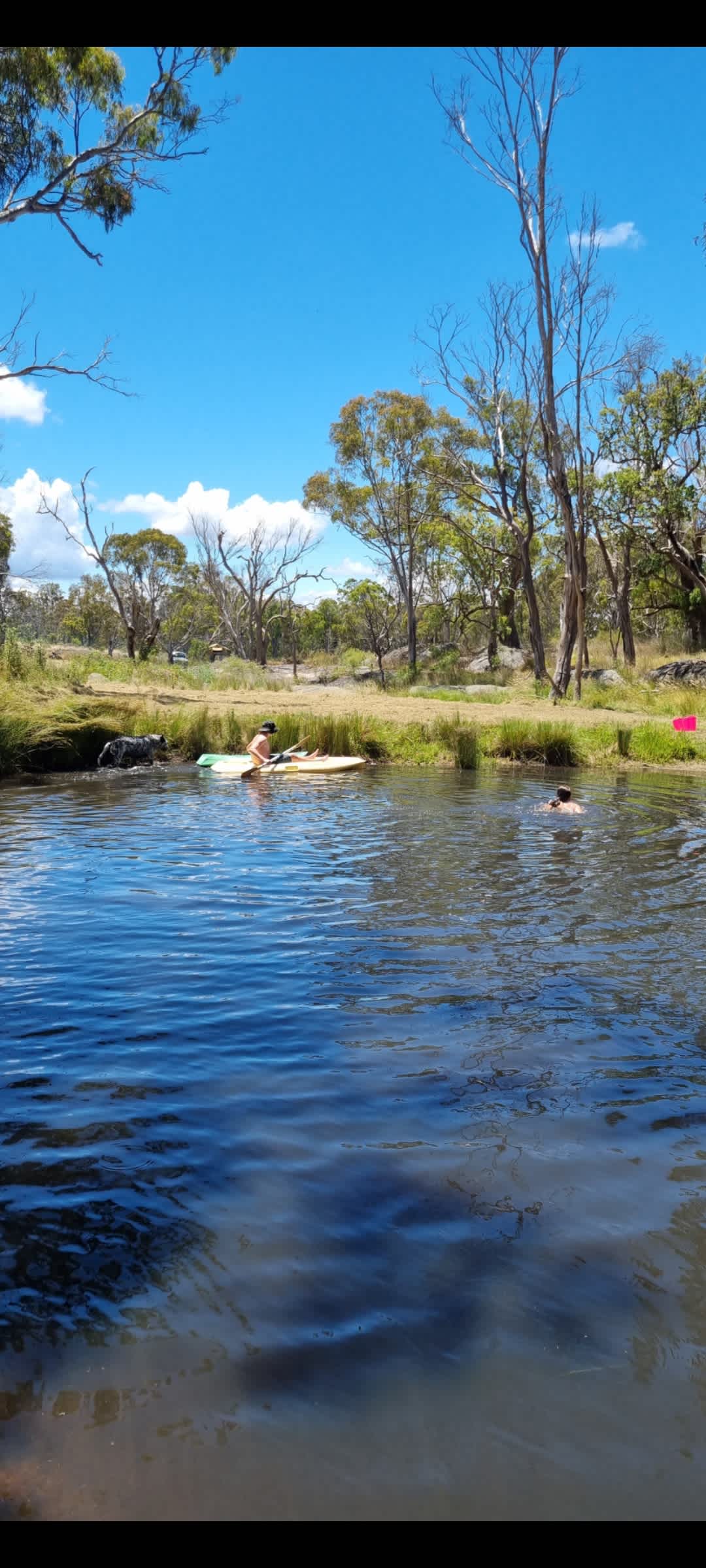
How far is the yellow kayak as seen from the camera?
16094 millimetres

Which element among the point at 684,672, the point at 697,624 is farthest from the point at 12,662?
the point at 697,624

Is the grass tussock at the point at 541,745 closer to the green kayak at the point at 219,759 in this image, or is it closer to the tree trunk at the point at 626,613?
the green kayak at the point at 219,759

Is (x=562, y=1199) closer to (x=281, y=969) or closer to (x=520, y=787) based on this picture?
(x=281, y=969)

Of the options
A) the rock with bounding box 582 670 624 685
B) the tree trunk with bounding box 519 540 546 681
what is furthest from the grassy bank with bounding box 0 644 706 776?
the tree trunk with bounding box 519 540 546 681

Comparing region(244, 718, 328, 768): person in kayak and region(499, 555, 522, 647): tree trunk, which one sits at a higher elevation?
region(499, 555, 522, 647): tree trunk

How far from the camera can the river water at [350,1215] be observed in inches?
84.1

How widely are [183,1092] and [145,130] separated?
73.8 ft

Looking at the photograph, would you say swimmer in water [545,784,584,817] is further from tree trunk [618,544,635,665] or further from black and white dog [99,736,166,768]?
tree trunk [618,544,635,665]

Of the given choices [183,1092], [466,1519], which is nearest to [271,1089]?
[183,1092]

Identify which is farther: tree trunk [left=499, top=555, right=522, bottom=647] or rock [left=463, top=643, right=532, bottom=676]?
tree trunk [left=499, top=555, right=522, bottom=647]

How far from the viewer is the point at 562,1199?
326 centimetres

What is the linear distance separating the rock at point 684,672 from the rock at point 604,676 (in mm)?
1018

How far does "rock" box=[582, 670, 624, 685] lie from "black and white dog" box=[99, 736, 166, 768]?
17694 mm

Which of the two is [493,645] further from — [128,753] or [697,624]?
[128,753]
